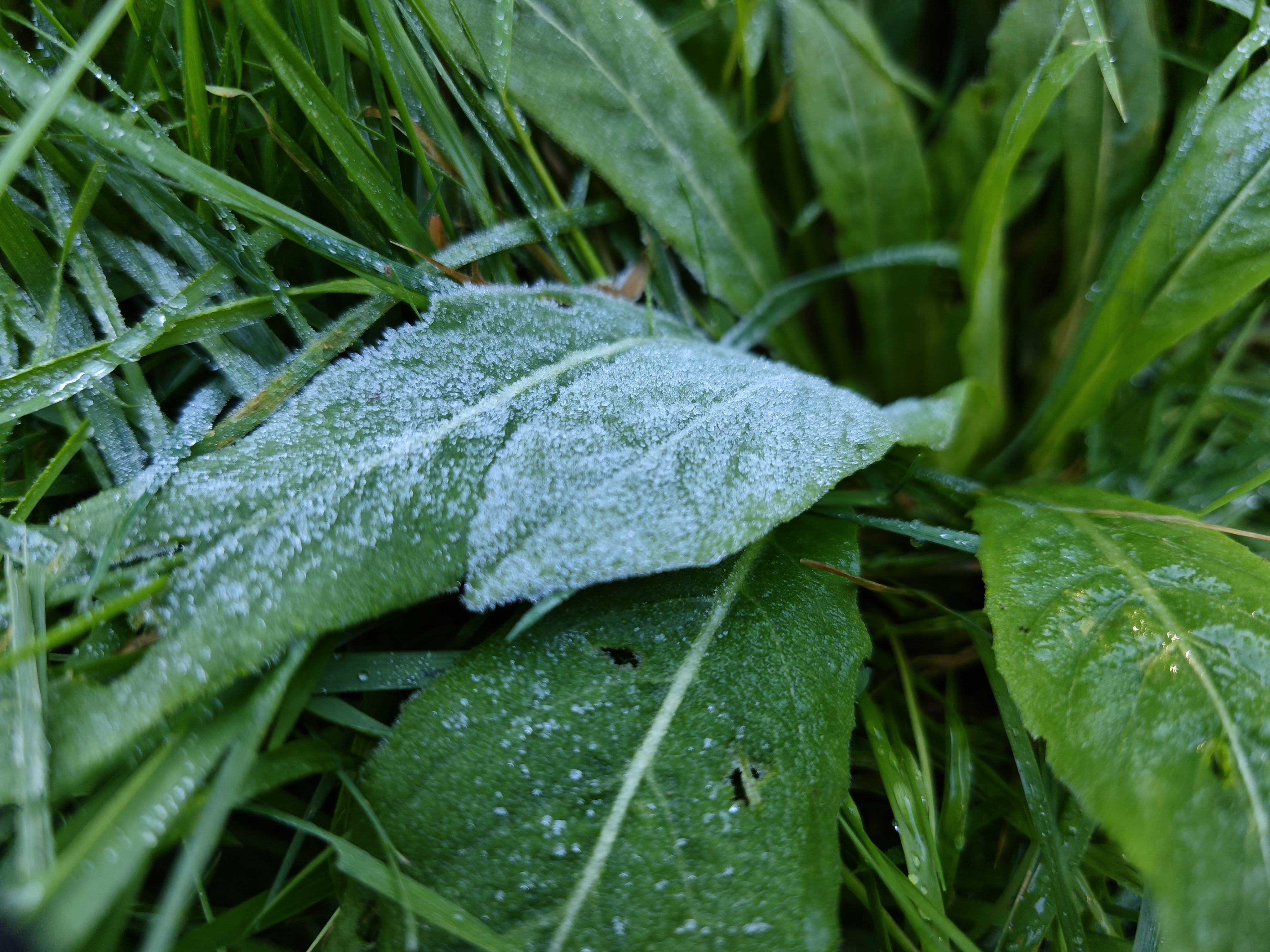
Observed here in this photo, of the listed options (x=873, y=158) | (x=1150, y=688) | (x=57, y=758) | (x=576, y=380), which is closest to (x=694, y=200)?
(x=873, y=158)

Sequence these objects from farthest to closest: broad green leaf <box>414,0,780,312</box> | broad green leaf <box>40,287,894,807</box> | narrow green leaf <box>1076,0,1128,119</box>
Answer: broad green leaf <box>414,0,780,312</box> < narrow green leaf <box>1076,0,1128,119</box> < broad green leaf <box>40,287,894,807</box>

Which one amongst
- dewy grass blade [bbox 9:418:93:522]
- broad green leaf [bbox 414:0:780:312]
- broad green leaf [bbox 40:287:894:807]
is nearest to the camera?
broad green leaf [bbox 40:287:894:807]

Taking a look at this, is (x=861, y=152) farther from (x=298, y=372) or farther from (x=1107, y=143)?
(x=298, y=372)

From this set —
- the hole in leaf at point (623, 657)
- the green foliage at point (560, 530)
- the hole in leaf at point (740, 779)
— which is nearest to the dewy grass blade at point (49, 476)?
the green foliage at point (560, 530)

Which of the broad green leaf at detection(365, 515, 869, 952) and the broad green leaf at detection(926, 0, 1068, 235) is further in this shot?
the broad green leaf at detection(926, 0, 1068, 235)

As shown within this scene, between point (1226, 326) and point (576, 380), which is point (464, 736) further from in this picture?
point (1226, 326)

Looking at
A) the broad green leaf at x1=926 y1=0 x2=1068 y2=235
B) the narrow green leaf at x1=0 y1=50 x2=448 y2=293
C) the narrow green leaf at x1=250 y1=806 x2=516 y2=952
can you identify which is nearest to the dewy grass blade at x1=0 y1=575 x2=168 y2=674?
the narrow green leaf at x1=250 y1=806 x2=516 y2=952

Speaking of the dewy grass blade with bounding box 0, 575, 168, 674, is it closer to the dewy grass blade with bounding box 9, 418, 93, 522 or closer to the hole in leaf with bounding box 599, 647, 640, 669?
the dewy grass blade with bounding box 9, 418, 93, 522

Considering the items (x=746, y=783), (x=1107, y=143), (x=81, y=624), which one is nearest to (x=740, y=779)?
(x=746, y=783)

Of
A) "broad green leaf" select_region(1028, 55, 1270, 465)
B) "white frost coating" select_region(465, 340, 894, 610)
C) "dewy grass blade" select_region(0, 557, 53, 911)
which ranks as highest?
"dewy grass blade" select_region(0, 557, 53, 911)
